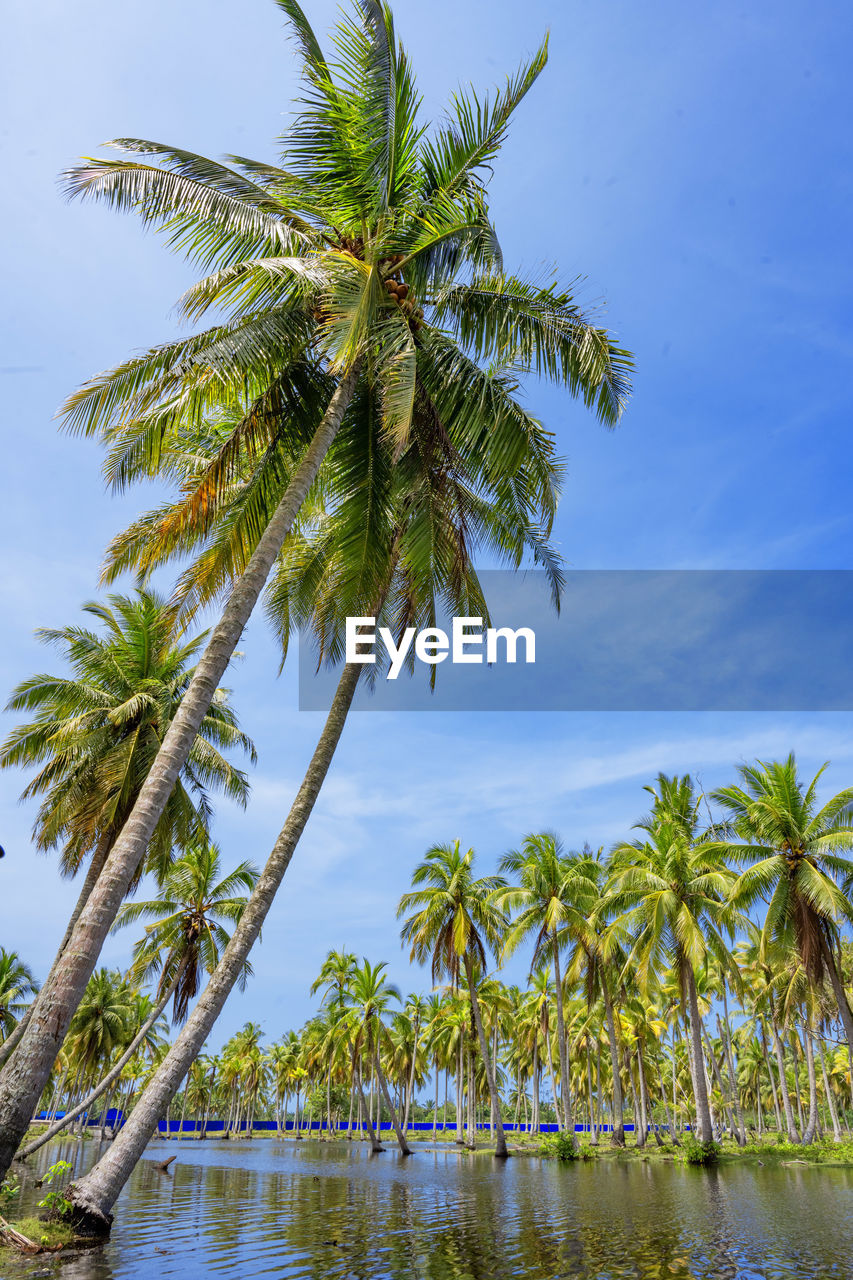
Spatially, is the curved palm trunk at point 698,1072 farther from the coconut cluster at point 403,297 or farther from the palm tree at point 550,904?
the coconut cluster at point 403,297

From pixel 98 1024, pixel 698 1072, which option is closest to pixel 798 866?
pixel 698 1072

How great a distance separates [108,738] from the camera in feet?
65.1

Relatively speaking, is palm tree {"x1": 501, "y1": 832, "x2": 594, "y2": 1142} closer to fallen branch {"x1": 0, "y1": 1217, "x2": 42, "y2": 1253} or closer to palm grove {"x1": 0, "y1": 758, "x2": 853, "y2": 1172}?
palm grove {"x1": 0, "y1": 758, "x2": 853, "y2": 1172}

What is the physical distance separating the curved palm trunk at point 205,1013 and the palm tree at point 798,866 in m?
19.7

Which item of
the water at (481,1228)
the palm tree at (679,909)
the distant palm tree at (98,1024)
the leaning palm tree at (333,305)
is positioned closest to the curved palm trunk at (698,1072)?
the palm tree at (679,909)

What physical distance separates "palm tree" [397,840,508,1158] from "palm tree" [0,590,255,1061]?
49.5ft

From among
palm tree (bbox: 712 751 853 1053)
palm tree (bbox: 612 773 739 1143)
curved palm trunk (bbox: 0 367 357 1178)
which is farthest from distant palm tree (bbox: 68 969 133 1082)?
curved palm trunk (bbox: 0 367 357 1178)

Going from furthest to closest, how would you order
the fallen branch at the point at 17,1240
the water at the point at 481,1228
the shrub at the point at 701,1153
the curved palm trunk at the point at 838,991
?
the shrub at the point at 701,1153
the curved palm trunk at the point at 838,991
the water at the point at 481,1228
the fallen branch at the point at 17,1240

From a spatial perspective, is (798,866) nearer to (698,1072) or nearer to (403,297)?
(698,1072)

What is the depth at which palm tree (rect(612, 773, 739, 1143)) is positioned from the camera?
28.2 m

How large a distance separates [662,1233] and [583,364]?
1242 cm

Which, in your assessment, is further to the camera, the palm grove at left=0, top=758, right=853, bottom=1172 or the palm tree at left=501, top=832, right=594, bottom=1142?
the palm tree at left=501, top=832, right=594, bottom=1142

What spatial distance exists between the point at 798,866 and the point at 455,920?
46.1 ft

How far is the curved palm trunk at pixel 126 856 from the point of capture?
6.82 m
